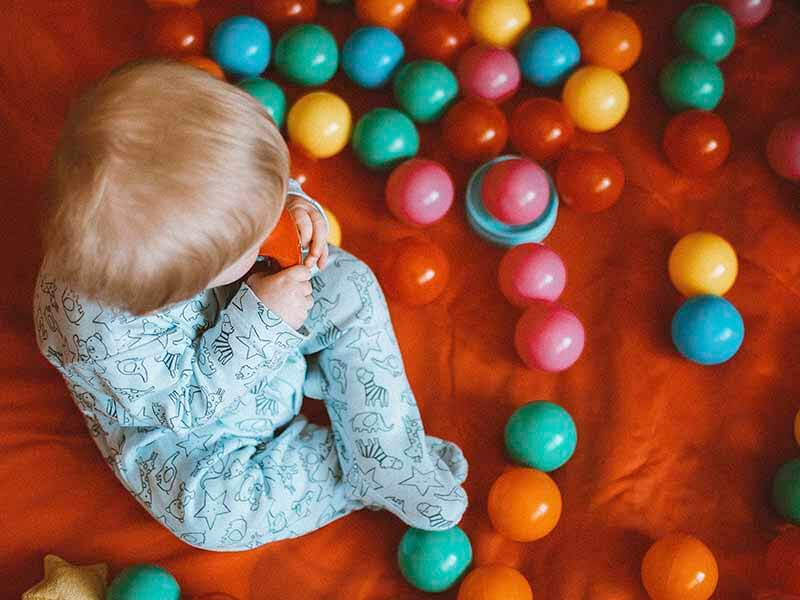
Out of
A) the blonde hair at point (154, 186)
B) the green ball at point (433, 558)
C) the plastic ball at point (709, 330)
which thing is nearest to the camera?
the blonde hair at point (154, 186)

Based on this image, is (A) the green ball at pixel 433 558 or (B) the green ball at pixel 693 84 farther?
(B) the green ball at pixel 693 84

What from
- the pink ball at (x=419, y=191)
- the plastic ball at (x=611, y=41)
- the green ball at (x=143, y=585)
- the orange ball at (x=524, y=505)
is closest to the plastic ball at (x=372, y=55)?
the pink ball at (x=419, y=191)

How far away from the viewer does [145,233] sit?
0.77 metres

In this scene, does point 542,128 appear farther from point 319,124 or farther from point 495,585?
point 495,585

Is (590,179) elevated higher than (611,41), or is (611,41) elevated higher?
(611,41)

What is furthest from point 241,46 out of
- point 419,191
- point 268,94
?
point 419,191

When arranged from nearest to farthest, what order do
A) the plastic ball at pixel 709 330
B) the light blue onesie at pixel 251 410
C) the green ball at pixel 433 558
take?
1. the light blue onesie at pixel 251 410
2. the green ball at pixel 433 558
3. the plastic ball at pixel 709 330

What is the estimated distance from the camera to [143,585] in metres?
1.03

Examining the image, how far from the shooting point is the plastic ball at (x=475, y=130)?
132cm

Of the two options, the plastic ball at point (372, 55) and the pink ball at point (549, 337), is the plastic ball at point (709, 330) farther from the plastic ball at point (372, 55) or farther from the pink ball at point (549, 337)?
the plastic ball at point (372, 55)

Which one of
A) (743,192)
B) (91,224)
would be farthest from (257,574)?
(743,192)

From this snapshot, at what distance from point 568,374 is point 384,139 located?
0.42 meters

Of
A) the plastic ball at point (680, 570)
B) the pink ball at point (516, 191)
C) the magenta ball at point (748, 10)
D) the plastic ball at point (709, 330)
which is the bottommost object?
the plastic ball at point (680, 570)

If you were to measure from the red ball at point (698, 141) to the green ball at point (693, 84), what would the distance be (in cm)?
3
